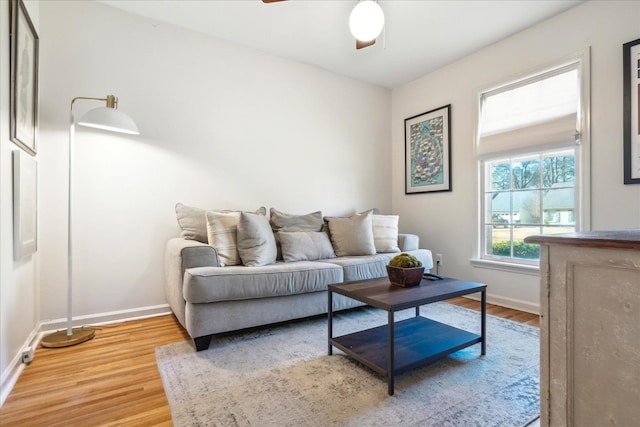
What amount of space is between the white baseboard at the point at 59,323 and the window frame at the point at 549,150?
330cm

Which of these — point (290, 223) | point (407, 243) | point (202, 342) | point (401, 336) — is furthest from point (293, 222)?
point (401, 336)

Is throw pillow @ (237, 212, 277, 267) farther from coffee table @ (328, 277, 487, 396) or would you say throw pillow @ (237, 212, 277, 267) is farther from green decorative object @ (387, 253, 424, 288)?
green decorative object @ (387, 253, 424, 288)

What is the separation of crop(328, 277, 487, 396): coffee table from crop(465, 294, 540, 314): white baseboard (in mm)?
1282

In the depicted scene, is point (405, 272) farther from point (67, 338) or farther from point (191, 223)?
point (67, 338)

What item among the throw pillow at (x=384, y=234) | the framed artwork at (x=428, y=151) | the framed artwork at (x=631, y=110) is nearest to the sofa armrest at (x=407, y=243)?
the throw pillow at (x=384, y=234)

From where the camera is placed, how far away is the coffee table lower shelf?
1580 mm

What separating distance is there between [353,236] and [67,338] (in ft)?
7.99

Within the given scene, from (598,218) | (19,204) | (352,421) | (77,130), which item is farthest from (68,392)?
(598,218)

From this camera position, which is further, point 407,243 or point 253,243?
point 407,243

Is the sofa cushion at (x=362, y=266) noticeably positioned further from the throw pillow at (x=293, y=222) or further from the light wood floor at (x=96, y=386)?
the light wood floor at (x=96, y=386)

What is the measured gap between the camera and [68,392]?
5.01 ft

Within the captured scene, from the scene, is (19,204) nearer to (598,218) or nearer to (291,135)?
(291,135)

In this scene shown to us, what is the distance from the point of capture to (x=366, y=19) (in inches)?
72.9

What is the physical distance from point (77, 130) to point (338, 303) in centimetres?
258
